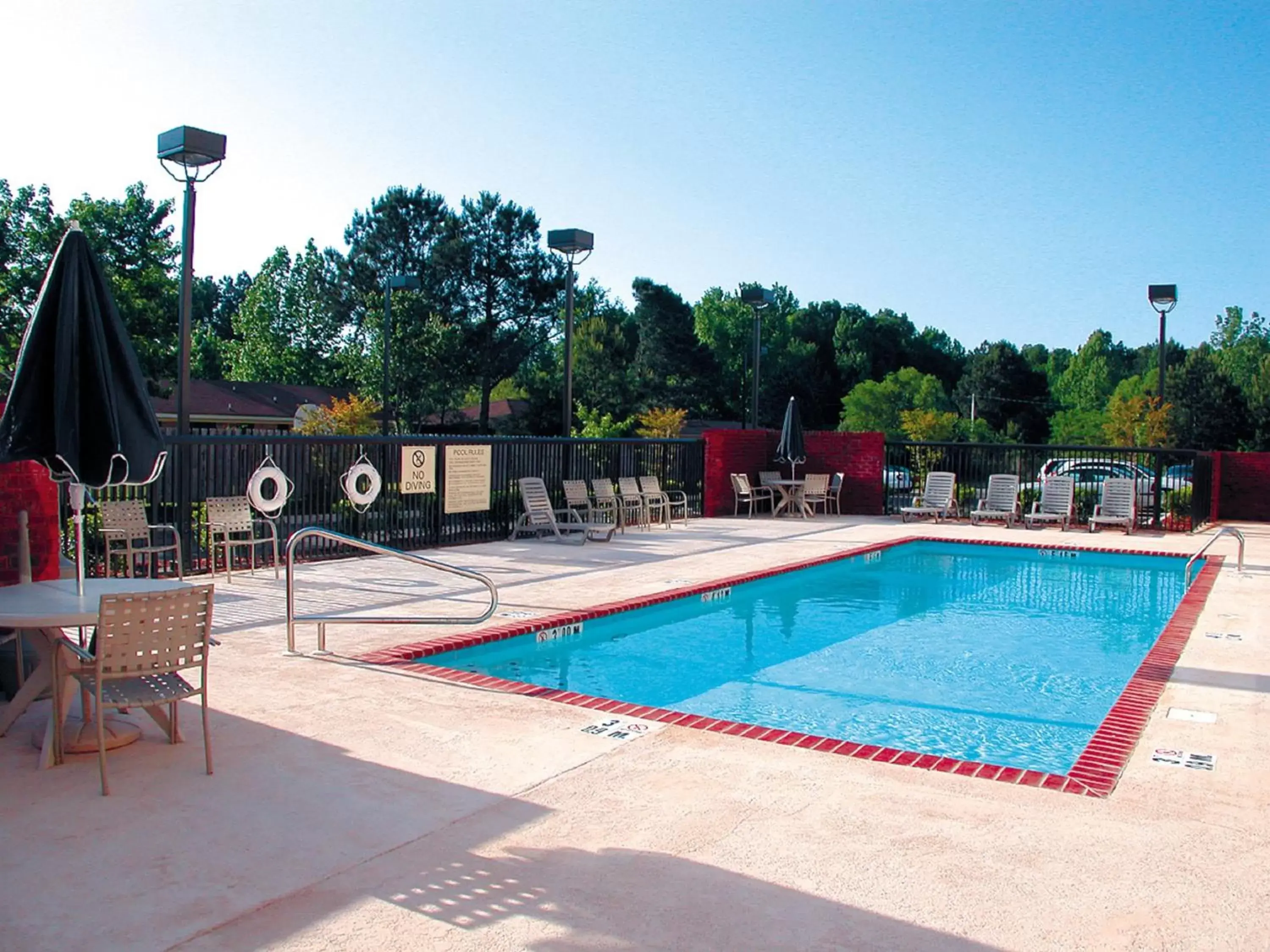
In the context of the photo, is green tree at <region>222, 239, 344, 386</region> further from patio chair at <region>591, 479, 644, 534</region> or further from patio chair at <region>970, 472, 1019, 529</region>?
patio chair at <region>970, 472, 1019, 529</region>

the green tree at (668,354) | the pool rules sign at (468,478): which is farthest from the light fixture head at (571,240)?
the green tree at (668,354)

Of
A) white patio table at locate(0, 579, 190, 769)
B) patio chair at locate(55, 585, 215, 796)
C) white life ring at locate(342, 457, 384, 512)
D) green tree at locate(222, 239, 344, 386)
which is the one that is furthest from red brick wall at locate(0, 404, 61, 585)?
green tree at locate(222, 239, 344, 386)

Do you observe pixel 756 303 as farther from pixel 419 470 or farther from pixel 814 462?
pixel 419 470

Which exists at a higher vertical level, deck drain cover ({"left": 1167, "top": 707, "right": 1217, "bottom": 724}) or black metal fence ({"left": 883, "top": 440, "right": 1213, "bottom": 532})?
black metal fence ({"left": 883, "top": 440, "right": 1213, "bottom": 532})

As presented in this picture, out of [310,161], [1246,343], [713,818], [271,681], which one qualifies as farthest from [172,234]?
[1246,343]

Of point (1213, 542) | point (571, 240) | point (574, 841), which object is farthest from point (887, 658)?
point (571, 240)

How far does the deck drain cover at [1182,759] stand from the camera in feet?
15.3

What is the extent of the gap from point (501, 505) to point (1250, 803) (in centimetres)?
1088

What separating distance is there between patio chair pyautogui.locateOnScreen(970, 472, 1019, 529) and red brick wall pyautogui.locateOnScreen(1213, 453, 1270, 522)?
172 inches

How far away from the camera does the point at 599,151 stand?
728 inches

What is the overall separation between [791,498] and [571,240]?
6.64 meters

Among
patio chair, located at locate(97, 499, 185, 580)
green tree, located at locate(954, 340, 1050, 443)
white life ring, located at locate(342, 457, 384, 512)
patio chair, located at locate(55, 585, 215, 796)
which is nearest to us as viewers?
patio chair, located at locate(55, 585, 215, 796)

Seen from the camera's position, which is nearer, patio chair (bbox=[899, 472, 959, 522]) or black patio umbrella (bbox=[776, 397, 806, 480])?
patio chair (bbox=[899, 472, 959, 522])

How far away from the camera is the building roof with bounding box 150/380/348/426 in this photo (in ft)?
106
